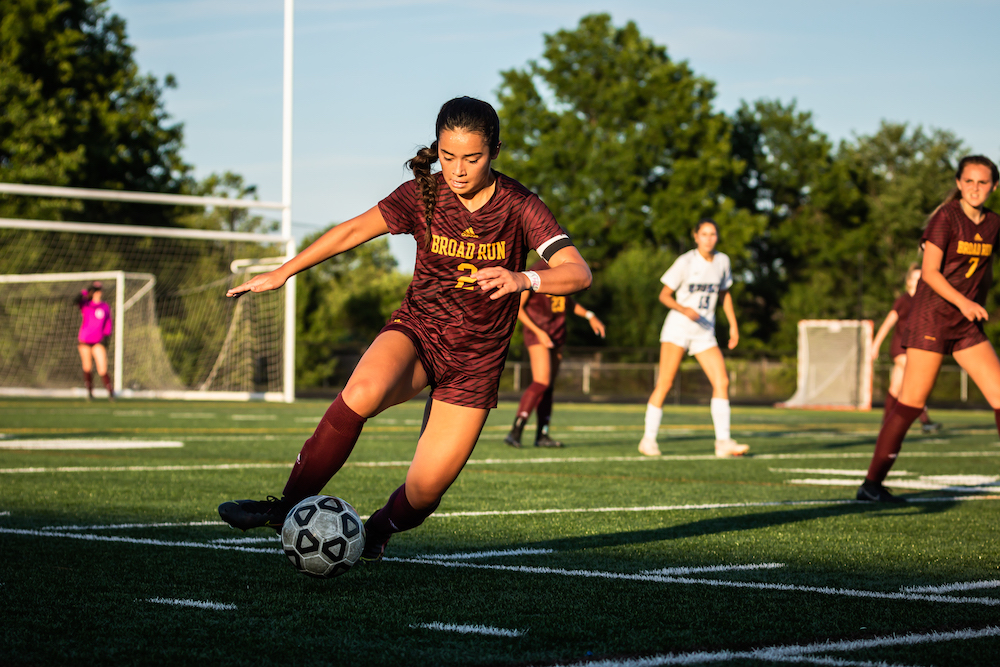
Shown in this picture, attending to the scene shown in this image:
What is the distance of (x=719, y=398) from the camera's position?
10.9 m

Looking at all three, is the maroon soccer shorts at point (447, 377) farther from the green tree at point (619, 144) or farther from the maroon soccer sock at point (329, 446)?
the green tree at point (619, 144)

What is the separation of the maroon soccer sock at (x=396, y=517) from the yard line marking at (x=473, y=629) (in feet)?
3.50

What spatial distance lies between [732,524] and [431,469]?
93.9 inches

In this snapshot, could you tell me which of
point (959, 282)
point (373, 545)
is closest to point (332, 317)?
point (959, 282)

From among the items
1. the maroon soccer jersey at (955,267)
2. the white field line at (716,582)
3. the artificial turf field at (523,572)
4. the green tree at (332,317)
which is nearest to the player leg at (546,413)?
the artificial turf field at (523,572)

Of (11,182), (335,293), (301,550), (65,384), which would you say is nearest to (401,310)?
(301,550)

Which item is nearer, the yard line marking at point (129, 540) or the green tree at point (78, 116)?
the yard line marking at point (129, 540)

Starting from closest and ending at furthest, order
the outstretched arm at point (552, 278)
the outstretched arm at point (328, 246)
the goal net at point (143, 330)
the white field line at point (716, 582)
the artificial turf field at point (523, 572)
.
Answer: the artificial turf field at point (523, 572) < the outstretched arm at point (552, 278) < the white field line at point (716, 582) < the outstretched arm at point (328, 246) < the goal net at point (143, 330)

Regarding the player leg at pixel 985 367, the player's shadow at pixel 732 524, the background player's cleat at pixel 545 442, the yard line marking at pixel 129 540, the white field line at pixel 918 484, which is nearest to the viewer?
the yard line marking at pixel 129 540

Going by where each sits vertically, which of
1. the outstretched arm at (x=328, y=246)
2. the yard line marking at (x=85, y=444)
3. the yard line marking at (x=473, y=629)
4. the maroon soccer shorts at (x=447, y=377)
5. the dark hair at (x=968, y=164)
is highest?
the dark hair at (x=968, y=164)

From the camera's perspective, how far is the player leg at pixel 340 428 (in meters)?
4.23

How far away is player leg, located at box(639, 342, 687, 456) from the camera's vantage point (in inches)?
433

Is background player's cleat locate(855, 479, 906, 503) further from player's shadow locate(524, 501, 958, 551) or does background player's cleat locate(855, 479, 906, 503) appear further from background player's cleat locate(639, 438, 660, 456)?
background player's cleat locate(639, 438, 660, 456)

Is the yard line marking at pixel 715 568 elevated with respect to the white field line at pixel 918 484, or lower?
elevated
